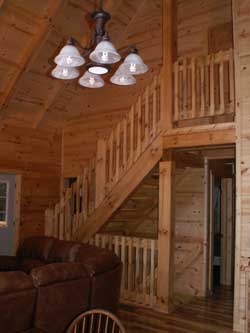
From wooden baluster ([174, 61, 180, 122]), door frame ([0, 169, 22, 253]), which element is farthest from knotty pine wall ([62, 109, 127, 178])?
wooden baluster ([174, 61, 180, 122])

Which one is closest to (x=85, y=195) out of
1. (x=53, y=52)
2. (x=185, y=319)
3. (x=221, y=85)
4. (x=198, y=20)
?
(x=185, y=319)

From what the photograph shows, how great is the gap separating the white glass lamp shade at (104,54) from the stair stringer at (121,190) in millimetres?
2025

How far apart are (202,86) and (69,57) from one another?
2.17 meters

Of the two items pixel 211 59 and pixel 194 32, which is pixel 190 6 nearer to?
pixel 194 32

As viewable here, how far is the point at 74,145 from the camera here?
7484 mm

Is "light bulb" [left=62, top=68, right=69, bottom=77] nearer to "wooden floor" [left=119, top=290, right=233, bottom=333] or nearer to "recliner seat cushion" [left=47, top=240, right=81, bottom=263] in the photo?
"recliner seat cushion" [left=47, top=240, right=81, bottom=263]

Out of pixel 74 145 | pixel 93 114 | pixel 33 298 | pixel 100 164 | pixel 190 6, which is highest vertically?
pixel 190 6

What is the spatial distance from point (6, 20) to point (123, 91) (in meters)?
2.39

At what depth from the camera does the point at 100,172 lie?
5613mm

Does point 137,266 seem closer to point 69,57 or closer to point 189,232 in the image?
point 189,232

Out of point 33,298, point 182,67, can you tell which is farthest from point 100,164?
point 33,298

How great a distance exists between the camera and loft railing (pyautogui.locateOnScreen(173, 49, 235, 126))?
4602 millimetres

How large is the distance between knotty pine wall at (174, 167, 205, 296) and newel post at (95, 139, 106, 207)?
129cm

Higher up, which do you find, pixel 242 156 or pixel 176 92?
pixel 176 92
